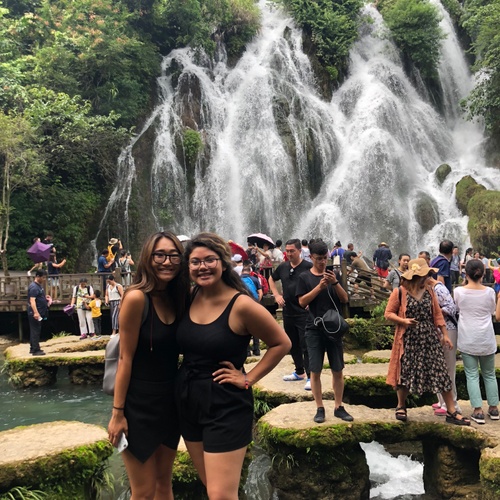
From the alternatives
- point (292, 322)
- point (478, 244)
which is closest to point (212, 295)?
point (292, 322)

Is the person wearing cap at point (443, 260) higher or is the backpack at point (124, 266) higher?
the backpack at point (124, 266)

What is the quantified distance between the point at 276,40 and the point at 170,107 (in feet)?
30.1

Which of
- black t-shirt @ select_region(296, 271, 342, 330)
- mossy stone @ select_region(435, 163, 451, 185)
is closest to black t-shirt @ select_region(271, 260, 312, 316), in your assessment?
black t-shirt @ select_region(296, 271, 342, 330)

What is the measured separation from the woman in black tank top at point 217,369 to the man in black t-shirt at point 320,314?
225 centimetres

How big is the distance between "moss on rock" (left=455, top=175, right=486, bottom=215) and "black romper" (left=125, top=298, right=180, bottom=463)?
844 inches

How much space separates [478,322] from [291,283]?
86.7 inches

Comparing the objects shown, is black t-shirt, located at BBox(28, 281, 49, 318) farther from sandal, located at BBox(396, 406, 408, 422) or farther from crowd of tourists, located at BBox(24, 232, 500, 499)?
crowd of tourists, located at BBox(24, 232, 500, 499)

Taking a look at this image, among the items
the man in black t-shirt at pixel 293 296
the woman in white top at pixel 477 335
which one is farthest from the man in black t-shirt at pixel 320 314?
the woman in white top at pixel 477 335

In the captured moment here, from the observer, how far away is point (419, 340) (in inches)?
195

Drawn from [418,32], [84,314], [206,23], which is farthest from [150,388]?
[418,32]

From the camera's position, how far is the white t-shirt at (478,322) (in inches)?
Result: 204

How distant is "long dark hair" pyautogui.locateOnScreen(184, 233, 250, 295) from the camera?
2842 mm

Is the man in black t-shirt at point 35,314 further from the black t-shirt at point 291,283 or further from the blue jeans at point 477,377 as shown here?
the blue jeans at point 477,377

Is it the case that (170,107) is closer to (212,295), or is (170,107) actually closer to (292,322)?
(292,322)
